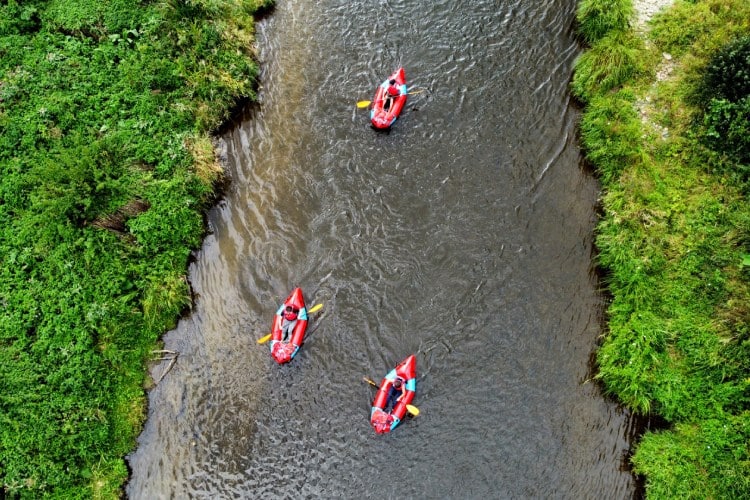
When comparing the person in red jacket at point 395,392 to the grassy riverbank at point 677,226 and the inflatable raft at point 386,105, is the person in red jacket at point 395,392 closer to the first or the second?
the grassy riverbank at point 677,226

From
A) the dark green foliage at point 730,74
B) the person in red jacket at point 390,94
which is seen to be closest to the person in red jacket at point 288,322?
the person in red jacket at point 390,94

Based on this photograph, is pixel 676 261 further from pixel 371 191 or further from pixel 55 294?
pixel 55 294

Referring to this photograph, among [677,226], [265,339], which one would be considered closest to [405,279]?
[265,339]

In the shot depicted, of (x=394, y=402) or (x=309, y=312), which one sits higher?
(x=309, y=312)

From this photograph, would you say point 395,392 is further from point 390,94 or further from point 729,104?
point 729,104

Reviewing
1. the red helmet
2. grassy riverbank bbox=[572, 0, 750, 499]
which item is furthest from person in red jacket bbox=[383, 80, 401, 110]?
the red helmet

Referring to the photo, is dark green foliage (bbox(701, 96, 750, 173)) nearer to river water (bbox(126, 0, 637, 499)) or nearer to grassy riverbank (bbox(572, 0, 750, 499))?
grassy riverbank (bbox(572, 0, 750, 499))
